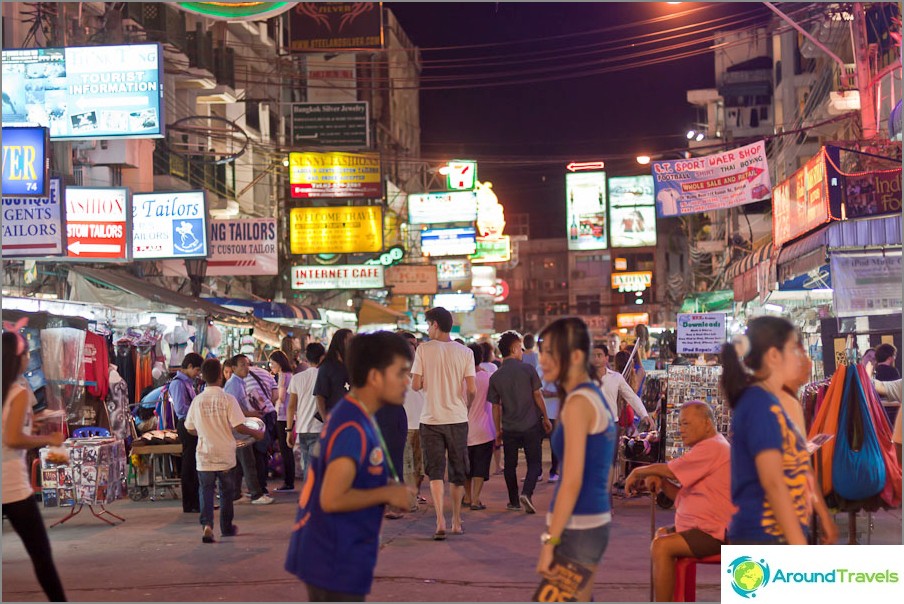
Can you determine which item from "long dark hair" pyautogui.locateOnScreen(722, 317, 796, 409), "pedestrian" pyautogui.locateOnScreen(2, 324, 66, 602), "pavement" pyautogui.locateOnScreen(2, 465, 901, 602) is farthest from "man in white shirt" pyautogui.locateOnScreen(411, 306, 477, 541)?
"long dark hair" pyautogui.locateOnScreen(722, 317, 796, 409)

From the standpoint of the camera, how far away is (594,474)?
4855mm

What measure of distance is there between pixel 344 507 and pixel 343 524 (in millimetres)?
89

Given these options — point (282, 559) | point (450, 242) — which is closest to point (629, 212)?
point (450, 242)

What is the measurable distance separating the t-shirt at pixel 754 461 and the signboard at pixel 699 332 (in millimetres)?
11263

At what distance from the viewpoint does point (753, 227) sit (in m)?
50.1

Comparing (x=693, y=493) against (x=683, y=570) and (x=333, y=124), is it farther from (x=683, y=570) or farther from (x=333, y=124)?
(x=333, y=124)

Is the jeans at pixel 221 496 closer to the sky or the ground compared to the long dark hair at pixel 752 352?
closer to the ground

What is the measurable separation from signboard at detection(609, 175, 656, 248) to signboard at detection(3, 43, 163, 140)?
2310cm

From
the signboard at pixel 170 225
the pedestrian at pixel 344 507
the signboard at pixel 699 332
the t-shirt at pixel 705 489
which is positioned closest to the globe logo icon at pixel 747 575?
the t-shirt at pixel 705 489

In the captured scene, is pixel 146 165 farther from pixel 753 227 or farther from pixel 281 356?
pixel 753 227

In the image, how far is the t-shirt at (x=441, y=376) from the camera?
35.9 feet

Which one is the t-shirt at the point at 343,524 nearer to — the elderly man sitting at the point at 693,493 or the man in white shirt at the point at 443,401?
the elderly man sitting at the point at 693,493

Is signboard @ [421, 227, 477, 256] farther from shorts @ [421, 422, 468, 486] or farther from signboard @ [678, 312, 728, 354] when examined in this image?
shorts @ [421, 422, 468, 486]

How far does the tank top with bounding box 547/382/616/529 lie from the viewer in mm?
4824
